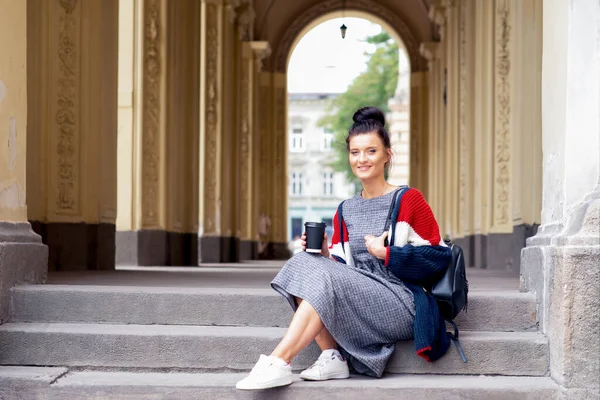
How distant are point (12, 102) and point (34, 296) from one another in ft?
3.97

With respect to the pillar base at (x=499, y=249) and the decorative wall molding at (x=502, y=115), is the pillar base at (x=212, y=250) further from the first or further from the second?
the decorative wall molding at (x=502, y=115)

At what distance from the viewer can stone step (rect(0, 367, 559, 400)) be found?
4297mm

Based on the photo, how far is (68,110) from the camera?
8688 mm

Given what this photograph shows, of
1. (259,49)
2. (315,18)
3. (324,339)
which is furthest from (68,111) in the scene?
(315,18)

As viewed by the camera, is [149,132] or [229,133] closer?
[149,132]

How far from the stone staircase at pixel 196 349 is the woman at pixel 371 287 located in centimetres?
15

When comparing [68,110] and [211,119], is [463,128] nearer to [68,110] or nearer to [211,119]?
[211,119]

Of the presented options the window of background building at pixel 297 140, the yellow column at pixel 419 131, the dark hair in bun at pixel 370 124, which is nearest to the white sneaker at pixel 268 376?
the dark hair in bun at pixel 370 124

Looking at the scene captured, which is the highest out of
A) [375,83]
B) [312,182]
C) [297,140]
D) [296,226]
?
[375,83]

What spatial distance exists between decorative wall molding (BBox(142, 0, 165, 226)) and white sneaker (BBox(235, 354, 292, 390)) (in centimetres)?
756

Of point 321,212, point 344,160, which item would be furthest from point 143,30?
point 321,212

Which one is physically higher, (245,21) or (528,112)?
(245,21)

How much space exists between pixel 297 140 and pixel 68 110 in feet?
179

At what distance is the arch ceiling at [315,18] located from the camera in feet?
74.2
